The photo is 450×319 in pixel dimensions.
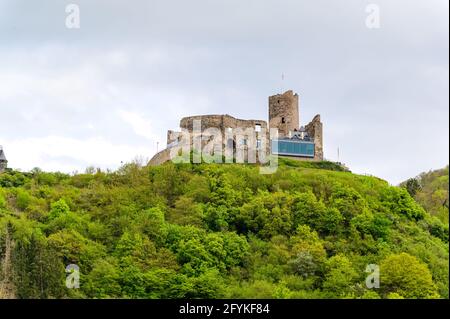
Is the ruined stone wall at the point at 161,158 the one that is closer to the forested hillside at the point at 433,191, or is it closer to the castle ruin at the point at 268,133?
the castle ruin at the point at 268,133

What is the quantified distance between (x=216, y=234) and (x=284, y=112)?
25.5m

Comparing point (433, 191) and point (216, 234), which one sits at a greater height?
point (433, 191)

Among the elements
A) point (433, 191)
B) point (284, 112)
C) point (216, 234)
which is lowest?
point (216, 234)

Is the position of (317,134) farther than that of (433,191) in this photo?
No

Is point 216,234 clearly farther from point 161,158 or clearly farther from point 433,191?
point 433,191

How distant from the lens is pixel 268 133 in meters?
84.6

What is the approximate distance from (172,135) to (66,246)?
21392 millimetres

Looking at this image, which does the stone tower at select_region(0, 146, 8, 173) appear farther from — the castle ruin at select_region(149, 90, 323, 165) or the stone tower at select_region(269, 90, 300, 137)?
the stone tower at select_region(269, 90, 300, 137)

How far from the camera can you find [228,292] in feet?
196

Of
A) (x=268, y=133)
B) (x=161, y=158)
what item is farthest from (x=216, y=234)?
(x=268, y=133)

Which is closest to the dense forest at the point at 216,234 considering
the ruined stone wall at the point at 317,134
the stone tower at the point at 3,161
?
the ruined stone wall at the point at 317,134

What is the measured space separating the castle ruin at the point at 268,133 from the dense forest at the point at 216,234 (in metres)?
2.23

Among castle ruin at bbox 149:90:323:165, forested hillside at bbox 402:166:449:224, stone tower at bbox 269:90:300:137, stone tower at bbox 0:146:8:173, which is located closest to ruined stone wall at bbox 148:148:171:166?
castle ruin at bbox 149:90:323:165

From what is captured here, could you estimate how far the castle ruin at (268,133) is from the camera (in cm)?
8250
